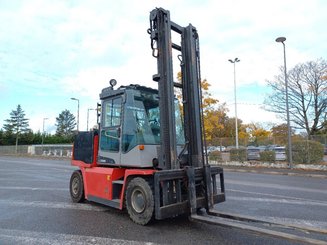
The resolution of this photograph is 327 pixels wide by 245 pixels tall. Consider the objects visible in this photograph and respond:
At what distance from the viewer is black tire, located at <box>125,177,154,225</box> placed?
542 cm

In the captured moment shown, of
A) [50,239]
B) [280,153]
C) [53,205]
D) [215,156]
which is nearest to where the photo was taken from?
[50,239]

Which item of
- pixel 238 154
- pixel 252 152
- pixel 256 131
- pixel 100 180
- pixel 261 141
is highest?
pixel 256 131

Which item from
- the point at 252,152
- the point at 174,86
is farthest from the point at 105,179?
the point at 252,152

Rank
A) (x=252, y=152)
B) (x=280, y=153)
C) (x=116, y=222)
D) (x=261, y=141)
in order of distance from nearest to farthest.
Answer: (x=116, y=222)
(x=280, y=153)
(x=261, y=141)
(x=252, y=152)

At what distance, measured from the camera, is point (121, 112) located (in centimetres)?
650

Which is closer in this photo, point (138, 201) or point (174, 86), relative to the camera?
point (138, 201)

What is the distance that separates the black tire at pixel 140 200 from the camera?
5.42m

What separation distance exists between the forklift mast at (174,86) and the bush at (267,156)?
56.4 ft

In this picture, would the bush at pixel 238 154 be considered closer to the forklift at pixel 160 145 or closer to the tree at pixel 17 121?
the forklift at pixel 160 145

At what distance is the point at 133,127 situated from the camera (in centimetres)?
623

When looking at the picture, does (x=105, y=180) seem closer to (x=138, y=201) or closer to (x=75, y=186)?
(x=138, y=201)

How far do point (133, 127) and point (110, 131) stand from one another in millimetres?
928

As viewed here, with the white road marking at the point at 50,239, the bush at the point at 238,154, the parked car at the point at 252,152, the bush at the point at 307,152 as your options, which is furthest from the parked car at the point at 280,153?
the white road marking at the point at 50,239

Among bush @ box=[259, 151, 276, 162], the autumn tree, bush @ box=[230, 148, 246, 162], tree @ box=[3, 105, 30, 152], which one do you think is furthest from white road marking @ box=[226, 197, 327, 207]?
tree @ box=[3, 105, 30, 152]
